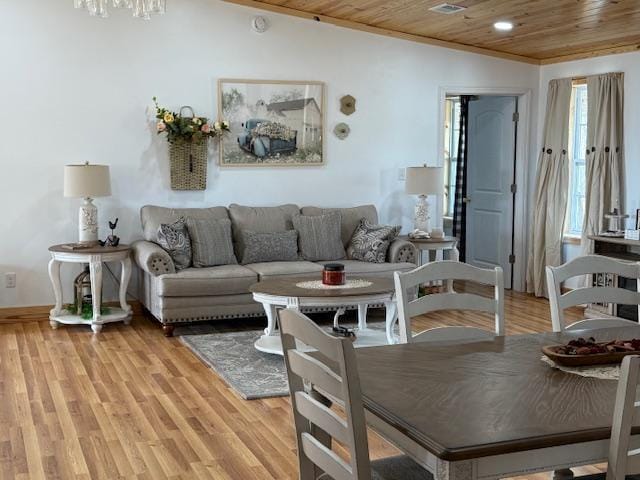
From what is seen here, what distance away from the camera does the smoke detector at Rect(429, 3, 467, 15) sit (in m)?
6.33

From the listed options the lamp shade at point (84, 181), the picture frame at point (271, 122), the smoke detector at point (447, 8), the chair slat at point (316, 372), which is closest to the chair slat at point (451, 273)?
the chair slat at point (316, 372)

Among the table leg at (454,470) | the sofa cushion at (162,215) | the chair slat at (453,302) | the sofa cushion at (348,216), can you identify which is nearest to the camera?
the table leg at (454,470)

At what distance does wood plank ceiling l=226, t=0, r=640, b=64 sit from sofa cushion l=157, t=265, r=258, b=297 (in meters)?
2.43

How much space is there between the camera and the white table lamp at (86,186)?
6535 mm

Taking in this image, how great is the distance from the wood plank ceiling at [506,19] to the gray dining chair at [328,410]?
170 inches

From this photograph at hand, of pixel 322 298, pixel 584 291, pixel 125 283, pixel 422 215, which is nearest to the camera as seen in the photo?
pixel 584 291

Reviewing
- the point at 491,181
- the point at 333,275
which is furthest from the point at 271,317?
the point at 491,181

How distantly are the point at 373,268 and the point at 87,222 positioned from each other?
2401 millimetres

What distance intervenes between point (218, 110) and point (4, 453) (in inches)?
165

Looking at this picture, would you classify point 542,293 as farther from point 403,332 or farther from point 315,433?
point 315,433

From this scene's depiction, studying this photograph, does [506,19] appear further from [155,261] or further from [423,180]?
[155,261]

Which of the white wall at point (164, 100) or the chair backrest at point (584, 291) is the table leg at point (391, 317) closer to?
the white wall at point (164, 100)

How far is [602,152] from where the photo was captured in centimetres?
738

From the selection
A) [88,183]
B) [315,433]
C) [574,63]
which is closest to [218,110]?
[88,183]
